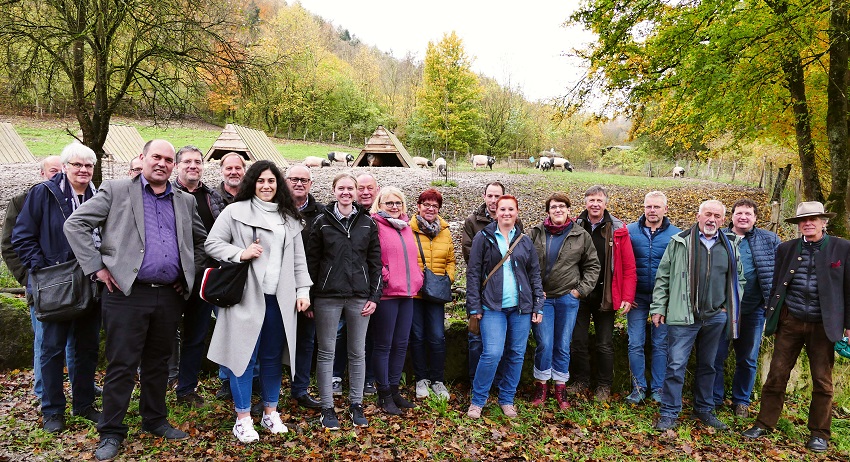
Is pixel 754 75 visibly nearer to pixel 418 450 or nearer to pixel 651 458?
pixel 651 458

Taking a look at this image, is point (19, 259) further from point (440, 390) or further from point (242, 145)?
point (242, 145)

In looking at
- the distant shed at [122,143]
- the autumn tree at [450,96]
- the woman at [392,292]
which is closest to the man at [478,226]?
the woman at [392,292]

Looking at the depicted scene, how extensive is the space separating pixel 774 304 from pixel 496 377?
2438mm

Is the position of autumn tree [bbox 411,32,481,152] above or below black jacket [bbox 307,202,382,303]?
above

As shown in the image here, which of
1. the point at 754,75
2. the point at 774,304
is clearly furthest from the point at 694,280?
the point at 754,75

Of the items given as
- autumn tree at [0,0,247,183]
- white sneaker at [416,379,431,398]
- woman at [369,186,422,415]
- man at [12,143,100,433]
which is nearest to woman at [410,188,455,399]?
white sneaker at [416,379,431,398]

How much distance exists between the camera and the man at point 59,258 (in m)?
3.38

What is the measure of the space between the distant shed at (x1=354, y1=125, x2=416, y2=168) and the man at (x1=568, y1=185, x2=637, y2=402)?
19.3 meters

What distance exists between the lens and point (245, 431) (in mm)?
3586

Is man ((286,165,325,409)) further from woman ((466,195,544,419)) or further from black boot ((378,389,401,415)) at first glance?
woman ((466,195,544,419))

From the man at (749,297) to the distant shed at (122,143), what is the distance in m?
20.7

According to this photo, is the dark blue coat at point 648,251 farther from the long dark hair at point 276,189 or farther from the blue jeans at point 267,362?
the blue jeans at point 267,362

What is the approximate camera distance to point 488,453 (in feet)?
12.5

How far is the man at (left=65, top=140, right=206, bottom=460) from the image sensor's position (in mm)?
3170
